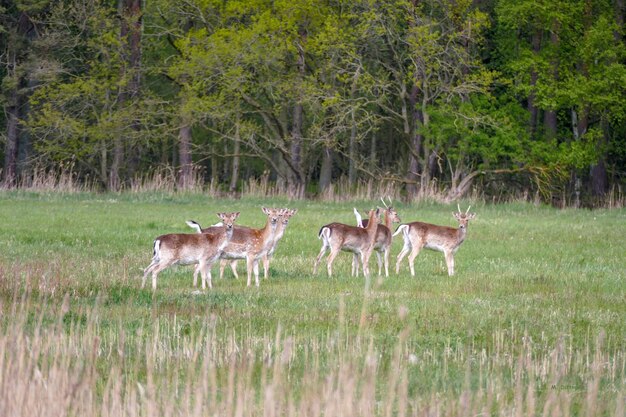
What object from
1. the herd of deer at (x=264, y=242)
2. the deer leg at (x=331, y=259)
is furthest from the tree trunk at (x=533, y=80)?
the deer leg at (x=331, y=259)

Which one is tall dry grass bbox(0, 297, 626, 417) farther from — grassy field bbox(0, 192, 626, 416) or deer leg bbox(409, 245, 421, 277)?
deer leg bbox(409, 245, 421, 277)

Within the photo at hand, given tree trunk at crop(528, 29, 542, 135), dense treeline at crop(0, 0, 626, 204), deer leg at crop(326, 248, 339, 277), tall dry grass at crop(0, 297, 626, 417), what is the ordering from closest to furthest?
tall dry grass at crop(0, 297, 626, 417) < deer leg at crop(326, 248, 339, 277) < dense treeline at crop(0, 0, 626, 204) < tree trunk at crop(528, 29, 542, 135)

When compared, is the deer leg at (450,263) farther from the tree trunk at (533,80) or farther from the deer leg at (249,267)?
the tree trunk at (533,80)

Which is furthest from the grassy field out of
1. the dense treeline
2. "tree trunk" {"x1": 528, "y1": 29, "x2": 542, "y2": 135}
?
"tree trunk" {"x1": 528, "y1": 29, "x2": 542, "y2": 135}

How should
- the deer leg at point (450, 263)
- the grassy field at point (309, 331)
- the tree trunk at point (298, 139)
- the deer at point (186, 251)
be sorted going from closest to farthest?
the grassy field at point (309, 331) → the deer at point (186, 251) → the deer leg at point (450, 263) → the tree trunk at point (298, 139)

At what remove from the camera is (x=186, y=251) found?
52.1 feet

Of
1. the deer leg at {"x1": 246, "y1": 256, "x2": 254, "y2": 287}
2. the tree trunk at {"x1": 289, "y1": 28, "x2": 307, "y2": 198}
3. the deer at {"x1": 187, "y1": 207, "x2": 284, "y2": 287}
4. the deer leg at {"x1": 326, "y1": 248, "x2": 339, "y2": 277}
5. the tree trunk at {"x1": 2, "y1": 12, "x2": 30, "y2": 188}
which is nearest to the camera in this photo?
the deer leg at {"x1": 246, "y1": 256, "x2": 254, "y2": 287}

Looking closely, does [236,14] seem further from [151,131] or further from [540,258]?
[540,258]

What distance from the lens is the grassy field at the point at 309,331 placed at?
7348 mm

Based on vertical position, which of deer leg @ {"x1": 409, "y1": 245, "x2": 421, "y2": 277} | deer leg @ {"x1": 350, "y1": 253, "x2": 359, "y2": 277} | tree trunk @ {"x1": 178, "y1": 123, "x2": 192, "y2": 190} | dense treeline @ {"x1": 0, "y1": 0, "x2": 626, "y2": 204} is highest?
dense treeline @ {"x1": 0, "y1": 0, "x2": 626, "y2": 204}

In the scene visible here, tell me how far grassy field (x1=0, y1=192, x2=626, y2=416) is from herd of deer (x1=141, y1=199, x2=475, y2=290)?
1.13 feet

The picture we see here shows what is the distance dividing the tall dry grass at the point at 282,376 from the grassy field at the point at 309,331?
0.03 meters

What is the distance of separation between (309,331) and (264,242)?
549 cm

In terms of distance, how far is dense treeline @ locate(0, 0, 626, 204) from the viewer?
41.3m
